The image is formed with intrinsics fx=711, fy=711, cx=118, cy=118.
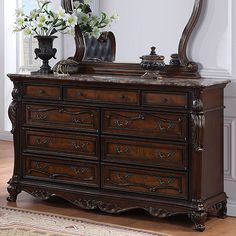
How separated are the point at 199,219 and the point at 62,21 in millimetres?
1727

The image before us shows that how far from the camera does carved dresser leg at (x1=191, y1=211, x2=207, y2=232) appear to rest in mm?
4285

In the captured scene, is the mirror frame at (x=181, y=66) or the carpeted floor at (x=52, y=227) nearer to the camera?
the carpeted floor at (x=52, y=227)

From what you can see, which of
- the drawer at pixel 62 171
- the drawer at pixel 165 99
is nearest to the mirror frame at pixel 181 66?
the drawer at pixel 165 99

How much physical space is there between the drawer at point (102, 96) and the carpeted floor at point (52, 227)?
2.55 feet

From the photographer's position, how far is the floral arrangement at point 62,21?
497 cm

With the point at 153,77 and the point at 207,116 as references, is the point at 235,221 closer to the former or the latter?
the point at 207,116

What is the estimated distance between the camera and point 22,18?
16.8 feet

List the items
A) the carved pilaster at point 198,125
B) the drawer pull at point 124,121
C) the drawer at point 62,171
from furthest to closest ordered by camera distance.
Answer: the drawer at point 62,171 < the drawer pull at point 124,121 < the carved pilaster at point 198,125

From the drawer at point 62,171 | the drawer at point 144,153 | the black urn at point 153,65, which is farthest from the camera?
the drawer at point 62,171

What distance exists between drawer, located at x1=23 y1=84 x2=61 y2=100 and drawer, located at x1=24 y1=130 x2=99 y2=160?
0.82ft

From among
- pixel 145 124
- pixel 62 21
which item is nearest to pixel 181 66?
pixel 145 124

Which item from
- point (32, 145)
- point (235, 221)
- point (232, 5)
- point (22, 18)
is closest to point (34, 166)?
point (32, 145)

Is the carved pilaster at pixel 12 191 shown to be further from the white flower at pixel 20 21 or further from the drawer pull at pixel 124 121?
the white flower at pixel 20 21

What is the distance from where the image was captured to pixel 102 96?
4.59m
